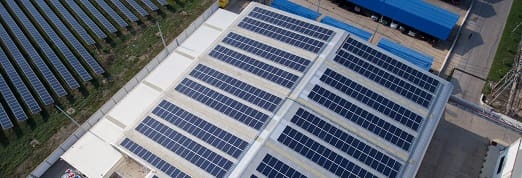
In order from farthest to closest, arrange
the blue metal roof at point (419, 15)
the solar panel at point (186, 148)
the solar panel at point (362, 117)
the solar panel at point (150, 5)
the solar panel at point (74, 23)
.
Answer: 1. the solar panel at point (150, 5)
2. the solar panel at point (74, 23)
3. the blue metal roof at point (419, 15)
4. the solar panel at point (362, 117)
5. the solar panel at point (186, 148)

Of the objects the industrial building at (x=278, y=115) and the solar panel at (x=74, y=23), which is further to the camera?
the solar panel at (x=74, y=23)

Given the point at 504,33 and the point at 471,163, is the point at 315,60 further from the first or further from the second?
the point at 504,33

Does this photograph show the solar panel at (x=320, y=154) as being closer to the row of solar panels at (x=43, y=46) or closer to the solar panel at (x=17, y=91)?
the row of solar panels at (x=43, y=46)

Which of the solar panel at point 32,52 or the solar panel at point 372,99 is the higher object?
the solar panel at point 372,99

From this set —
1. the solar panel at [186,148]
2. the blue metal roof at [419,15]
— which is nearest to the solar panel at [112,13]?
the solar panel at [186,148]

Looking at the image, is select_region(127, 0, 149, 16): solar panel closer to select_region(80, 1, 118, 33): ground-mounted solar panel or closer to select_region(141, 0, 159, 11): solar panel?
select_region(141, 0, 159, 11): solar panel

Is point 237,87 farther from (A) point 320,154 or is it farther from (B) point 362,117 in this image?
(B) point 362,117

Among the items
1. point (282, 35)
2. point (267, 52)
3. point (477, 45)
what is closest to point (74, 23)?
point (267, 52)
